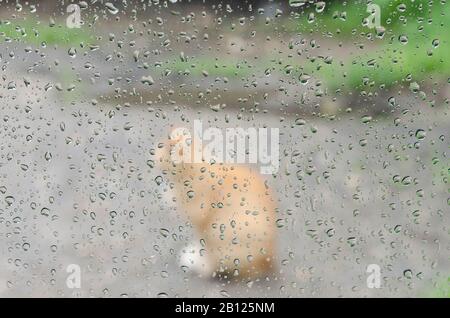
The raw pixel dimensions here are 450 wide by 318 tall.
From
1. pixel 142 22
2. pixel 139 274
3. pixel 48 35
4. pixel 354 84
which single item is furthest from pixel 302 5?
pixel 139 274

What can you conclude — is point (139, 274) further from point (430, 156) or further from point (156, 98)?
point (430, 156)

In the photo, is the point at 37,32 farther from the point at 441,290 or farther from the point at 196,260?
the point at 441,290

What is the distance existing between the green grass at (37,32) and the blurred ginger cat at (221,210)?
0.83ft

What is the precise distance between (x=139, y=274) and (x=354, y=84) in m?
0.53

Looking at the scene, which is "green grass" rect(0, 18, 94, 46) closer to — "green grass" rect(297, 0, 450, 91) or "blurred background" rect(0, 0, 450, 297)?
"blurred background" rect(0, 0, 450, 297)

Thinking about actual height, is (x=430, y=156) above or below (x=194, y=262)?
above

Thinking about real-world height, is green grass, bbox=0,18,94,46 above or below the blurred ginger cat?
above

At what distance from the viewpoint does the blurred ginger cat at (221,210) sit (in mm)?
991

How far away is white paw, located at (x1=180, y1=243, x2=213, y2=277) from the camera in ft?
3.24

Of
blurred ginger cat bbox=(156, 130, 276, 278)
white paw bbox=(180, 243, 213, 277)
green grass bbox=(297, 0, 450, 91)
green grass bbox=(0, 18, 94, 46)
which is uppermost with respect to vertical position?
green grass bbox=(0, 18, 94, 46)

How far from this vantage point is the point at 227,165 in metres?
1.00

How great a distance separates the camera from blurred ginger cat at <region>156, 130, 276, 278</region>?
0.99 m

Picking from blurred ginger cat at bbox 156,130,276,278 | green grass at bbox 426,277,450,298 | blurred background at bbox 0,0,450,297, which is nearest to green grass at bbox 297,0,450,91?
blurred background at bbox 0,0,450,297

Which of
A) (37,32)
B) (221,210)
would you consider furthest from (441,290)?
(37,32)
